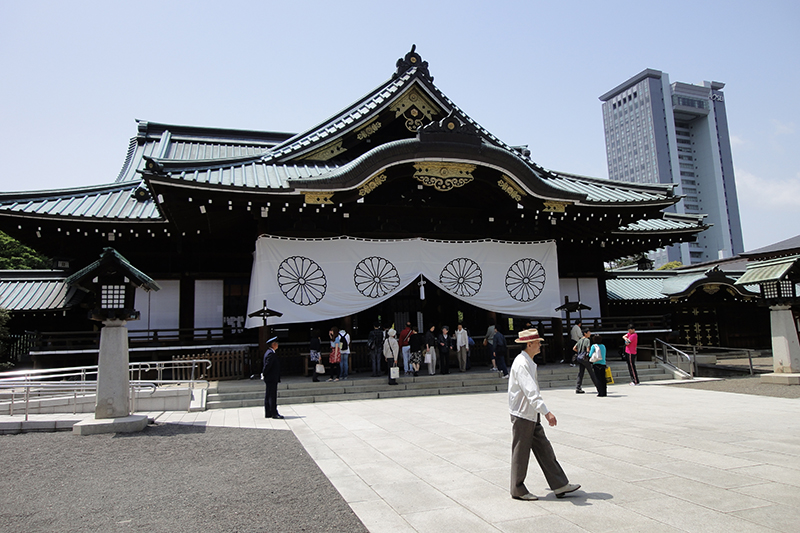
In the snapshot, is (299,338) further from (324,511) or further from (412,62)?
(324,511)

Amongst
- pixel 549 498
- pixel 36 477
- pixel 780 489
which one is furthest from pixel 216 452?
pixel 780 489

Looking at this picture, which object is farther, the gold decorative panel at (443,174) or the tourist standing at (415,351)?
the gold decorative panel at (443,174)

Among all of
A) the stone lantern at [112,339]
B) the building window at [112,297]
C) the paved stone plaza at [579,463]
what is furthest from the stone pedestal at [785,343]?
the building window at [112,297]

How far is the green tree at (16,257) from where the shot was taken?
30650 mm

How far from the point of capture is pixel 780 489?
15.2 ft

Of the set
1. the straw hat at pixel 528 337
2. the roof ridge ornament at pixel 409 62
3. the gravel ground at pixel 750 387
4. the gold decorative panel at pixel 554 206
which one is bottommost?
the gravel ground at pixel 750 387

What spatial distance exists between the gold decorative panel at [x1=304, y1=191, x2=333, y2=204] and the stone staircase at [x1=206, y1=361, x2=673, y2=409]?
4.74m

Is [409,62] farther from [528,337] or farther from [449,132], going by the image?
→ [528,337]

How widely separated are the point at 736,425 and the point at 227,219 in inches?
511

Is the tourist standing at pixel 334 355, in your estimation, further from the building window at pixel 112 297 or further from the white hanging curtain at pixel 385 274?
the building window at pixel 112 297

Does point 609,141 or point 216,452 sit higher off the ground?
point 609,141

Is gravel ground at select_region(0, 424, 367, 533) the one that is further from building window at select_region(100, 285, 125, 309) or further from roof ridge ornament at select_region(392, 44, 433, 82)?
roof ridge ornament at select_region(392, 44, 433, 82)

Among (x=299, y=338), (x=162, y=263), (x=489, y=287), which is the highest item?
A: (x=162, y=263)

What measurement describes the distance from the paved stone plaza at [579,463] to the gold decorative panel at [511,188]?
657 centimetres
